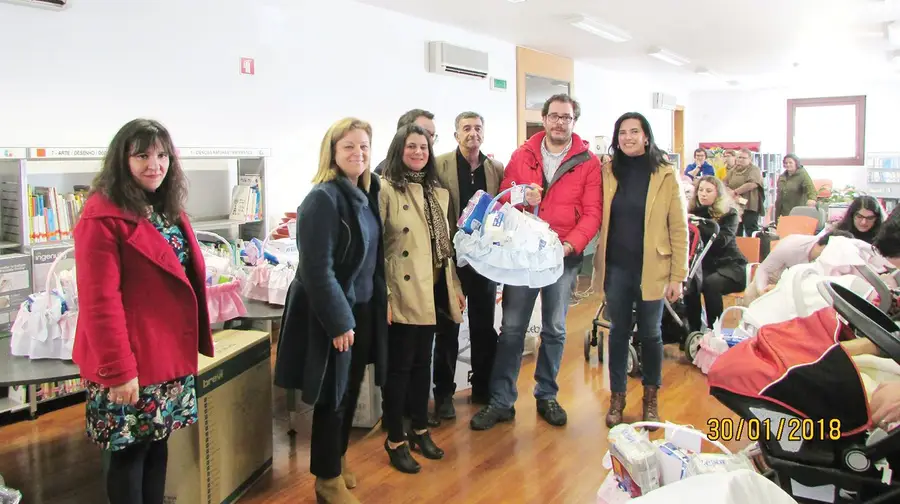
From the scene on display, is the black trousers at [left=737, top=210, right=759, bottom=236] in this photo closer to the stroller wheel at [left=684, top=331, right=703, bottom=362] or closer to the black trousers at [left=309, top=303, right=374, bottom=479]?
the stroller wheel at [left=684, top=331, right=703, bottom=362]

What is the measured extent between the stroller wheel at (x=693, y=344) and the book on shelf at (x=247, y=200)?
3170 millimetres

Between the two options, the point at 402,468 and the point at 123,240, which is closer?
the point at 123,240

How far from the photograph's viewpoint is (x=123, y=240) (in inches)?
70.0

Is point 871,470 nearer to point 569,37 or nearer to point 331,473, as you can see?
point 331,473

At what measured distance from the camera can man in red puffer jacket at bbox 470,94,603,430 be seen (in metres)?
2.98

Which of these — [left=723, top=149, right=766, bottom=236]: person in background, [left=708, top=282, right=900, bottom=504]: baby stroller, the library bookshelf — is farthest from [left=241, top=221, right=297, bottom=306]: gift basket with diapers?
[left=723, top=149, right=766, bottom=236]: person in background

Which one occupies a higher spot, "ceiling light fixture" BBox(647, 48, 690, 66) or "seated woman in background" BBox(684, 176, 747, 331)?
"ceiling light fixture" BBox(647, 48, 690, 66)

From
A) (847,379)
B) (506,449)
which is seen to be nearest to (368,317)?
(506,449)

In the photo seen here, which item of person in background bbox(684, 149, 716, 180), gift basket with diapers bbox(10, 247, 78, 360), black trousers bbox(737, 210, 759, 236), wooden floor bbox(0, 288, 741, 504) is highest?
person in background bbox(684, 149, 716, 180)

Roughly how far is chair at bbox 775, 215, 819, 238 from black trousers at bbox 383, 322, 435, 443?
182 inches

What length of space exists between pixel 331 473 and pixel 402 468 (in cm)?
46

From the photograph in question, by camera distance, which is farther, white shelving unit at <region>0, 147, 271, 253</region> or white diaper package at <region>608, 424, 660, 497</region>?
white shelving unit at <region>0, 147, 271, 253</region>

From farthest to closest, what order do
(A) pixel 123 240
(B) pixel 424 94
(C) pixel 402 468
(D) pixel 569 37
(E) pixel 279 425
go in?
1. (D) pixel 569 37
2. (B) pixel 424 94
3. (E) pixel 279 425
4. (C) pixel 402 468
5. (A) pixel 123 240

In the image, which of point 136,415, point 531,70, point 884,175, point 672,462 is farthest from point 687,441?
point 884,175
